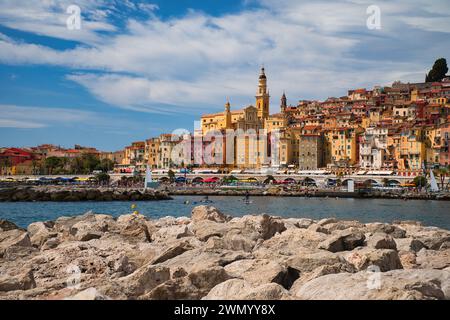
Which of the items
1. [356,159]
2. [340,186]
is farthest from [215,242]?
[356,159]

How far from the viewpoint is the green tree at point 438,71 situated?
360 ft

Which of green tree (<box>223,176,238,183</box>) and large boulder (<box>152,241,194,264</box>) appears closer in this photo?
large boulder (<box>152,241,194,264</box>)

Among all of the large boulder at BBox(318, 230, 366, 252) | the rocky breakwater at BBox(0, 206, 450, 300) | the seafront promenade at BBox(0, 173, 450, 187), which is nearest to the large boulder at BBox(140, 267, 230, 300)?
the rocky breakwater at BBox(0, 206, 450, 300)

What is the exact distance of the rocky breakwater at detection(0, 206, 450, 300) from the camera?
21.8 ft

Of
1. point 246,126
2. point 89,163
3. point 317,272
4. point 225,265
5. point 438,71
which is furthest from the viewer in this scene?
point 89,163

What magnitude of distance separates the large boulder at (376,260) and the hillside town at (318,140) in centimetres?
6820

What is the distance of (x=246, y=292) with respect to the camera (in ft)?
20.6

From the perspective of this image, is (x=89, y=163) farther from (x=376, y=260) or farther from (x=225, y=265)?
(x=376, y=260)

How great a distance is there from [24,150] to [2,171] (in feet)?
43.7

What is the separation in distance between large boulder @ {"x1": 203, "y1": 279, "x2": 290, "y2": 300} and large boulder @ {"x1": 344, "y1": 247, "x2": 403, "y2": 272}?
2633 millimetres

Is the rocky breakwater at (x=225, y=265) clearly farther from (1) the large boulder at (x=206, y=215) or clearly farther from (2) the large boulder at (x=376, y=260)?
(1) the large boulder at (x=206, y=215)

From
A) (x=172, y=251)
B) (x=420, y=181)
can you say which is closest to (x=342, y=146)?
(x=420, y=181)

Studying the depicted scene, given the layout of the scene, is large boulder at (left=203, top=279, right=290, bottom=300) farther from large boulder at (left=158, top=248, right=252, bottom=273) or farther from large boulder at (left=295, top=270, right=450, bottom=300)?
large boulder at (left=158, top=248, right=252, bottom=273)

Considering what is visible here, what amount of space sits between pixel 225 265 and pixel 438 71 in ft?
358
